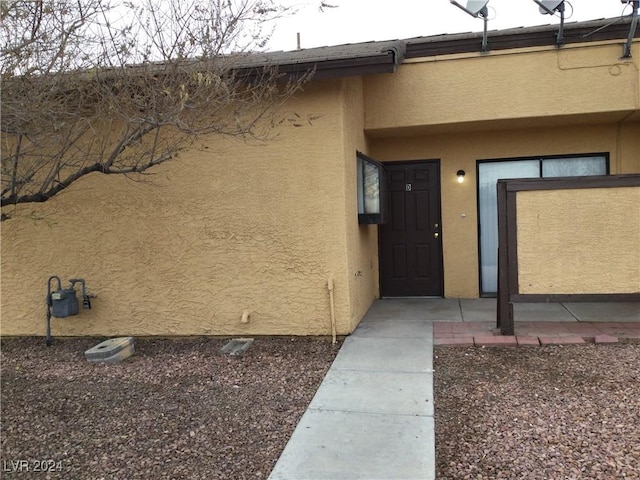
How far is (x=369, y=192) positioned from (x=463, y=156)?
2106 millimetres

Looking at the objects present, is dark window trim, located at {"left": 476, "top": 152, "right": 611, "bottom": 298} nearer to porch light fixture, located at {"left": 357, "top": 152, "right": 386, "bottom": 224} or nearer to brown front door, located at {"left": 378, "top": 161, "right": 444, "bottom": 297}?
brown front door, located at {"left": 378, "top": 161, "right": 444, "bottom": 297}

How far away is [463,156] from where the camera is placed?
8.14 m

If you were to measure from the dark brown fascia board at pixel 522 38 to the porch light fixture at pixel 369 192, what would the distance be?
1.82 meters

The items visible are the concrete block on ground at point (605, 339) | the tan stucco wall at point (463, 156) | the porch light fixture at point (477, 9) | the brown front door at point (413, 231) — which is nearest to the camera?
the concrete block on ground at point (605, 339)

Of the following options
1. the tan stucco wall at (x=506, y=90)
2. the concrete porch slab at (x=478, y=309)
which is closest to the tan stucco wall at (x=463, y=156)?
the concrete porch slab at (x=478, y=309)

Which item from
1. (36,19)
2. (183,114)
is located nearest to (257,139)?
(183,114)

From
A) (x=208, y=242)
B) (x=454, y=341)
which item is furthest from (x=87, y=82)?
(x=454, y=341)

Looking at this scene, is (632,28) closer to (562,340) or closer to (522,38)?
(522,38)

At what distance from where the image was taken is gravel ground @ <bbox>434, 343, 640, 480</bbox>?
10.2ft

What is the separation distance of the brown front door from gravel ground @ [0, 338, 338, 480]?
9.68 ft

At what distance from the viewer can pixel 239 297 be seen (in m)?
6.18

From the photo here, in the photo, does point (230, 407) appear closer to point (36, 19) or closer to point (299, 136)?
point (299, 136)

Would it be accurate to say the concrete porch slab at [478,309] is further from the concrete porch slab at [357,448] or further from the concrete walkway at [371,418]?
the concrete porch slab at [357,448]

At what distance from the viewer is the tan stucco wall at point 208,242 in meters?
5.97
